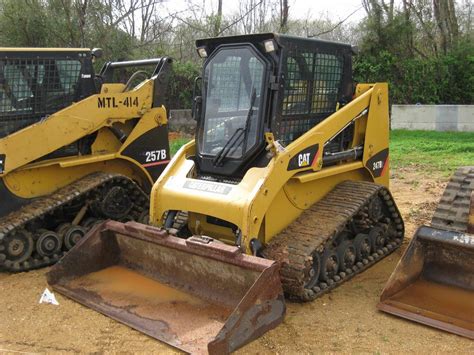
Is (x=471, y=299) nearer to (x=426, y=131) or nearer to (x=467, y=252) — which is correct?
(x=467, y=252)

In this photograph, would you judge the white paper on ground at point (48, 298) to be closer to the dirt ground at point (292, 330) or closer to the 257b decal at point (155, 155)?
the dirt ground at point (292, 330)

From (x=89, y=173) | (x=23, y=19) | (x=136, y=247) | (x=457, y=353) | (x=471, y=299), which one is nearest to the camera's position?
(x=457, y=353)

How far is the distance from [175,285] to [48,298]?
3.66 feet

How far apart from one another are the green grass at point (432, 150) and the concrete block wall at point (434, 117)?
712 millimetres

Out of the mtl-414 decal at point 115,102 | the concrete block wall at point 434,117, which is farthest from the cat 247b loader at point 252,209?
the concrete block wall at point 434,117

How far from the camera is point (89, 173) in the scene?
641cm

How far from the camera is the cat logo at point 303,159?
188 inches

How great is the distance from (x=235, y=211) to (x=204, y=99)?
138 centimetres

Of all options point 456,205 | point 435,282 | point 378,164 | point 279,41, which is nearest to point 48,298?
point 279,41

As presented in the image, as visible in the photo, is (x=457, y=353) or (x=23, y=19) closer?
(x=457, y=353)

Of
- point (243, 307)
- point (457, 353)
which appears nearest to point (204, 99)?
point (243, 307)

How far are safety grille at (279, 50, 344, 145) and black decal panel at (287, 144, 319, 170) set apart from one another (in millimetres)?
294

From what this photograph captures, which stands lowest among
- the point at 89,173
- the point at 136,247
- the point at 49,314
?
the point at 49,314

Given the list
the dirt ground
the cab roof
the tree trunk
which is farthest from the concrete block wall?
the dirt ground
